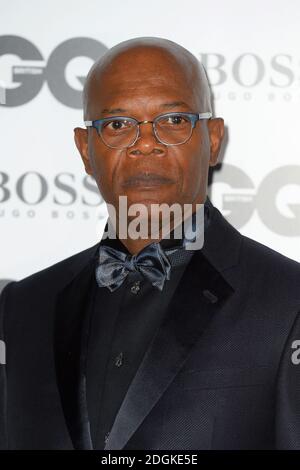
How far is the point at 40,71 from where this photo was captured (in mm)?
2430

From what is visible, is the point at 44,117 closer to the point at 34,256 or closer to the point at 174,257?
the point at 34,256

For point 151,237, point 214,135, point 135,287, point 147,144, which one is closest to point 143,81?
point 147,144

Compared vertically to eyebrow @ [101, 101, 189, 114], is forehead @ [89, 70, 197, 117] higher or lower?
higher

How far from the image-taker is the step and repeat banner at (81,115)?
92.8 inches

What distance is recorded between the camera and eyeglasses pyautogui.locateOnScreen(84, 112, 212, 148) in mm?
1810

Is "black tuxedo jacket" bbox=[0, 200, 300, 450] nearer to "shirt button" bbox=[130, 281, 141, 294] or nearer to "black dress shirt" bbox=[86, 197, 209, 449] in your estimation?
"black dress shirt" bbox=[86, 197, 209, 449]

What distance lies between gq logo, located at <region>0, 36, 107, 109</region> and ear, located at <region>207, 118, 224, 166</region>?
0.59 metres

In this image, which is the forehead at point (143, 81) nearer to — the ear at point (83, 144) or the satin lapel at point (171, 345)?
the ear at point (83, 144)

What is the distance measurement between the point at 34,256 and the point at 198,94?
2.67ft

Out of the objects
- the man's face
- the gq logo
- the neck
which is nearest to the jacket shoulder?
the neck

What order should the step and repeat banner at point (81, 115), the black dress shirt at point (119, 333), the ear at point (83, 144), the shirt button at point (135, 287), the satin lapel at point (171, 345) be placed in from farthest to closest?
the step and repeat banner at point (81, 115)
the ear at point (83, 144)
the shirt button at point (135, 287)
the black dress shirt at point (119, 333)
the satin lapel at point (171, 345)

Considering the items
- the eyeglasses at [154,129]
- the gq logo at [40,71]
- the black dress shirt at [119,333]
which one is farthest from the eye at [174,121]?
the gq logo at [40,71]

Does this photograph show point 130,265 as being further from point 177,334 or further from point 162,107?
point 162,107

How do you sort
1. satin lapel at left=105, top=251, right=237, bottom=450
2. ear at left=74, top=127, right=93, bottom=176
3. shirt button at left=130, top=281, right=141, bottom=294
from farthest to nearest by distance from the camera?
1. ear at left=74, top=127, right=93, bottom=176
2. shirt button at left=130, top=281, right=141, bottom=294
3. satin lapel at left=105, top=251, right=237, bottom=450
